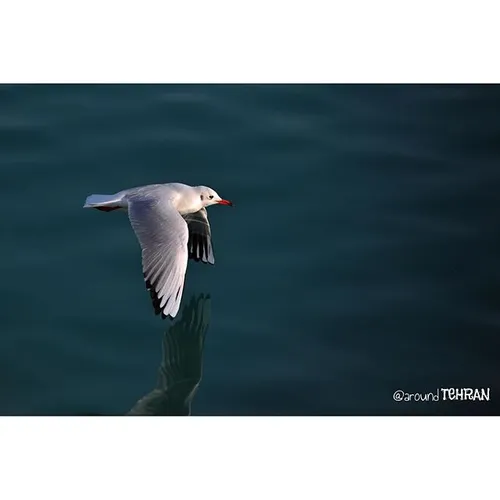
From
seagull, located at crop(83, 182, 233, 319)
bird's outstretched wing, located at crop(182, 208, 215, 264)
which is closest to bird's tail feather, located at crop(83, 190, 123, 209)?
seagull, located at crop(83, 182, 233, 319)

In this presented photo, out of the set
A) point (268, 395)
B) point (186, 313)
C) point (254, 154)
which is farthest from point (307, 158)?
point (268, 395)

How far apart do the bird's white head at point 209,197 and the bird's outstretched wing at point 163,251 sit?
0.41 metres

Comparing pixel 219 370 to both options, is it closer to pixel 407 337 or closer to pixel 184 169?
pixel 407 337

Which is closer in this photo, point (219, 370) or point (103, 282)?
point (219, 370)

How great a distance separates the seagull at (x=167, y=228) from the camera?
5.39 meters

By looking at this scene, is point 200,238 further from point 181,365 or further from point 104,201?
point 181,365

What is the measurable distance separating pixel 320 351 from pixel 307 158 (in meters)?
1.59

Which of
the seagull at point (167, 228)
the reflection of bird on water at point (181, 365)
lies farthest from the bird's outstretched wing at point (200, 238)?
the reflection of bird on water at point (181, 365)

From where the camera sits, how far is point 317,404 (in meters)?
5.18

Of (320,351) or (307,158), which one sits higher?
(307,158)

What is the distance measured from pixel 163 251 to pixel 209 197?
0.79 meters

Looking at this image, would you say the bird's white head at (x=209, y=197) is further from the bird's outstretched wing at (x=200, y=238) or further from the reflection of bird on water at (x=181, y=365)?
the reflection of bird on water at (x=181, y=365)

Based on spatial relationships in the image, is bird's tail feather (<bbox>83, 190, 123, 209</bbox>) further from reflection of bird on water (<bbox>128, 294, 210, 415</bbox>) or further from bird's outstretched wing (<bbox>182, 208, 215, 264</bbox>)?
reflection of bird on water (<bbox>128, 294, 210, 415</bbox>)

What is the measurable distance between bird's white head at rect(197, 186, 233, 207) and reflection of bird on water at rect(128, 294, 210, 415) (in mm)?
594
